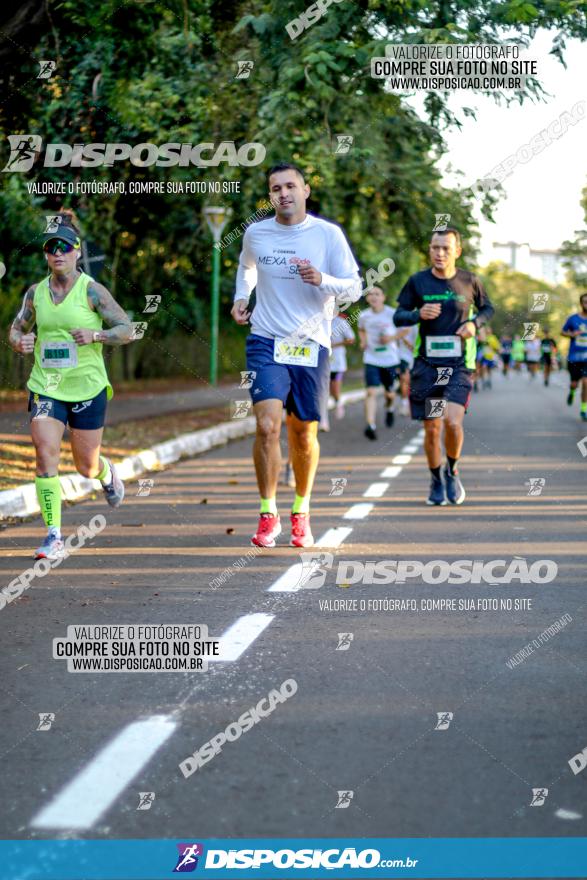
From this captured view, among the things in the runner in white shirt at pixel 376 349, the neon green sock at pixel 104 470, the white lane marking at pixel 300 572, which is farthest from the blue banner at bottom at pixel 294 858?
the runner in white shirt at pixel 376 349

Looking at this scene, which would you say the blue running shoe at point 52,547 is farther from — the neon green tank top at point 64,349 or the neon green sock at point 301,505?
the neon green sock at point 301,505

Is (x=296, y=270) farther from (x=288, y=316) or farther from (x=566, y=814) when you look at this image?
(x=566, y=814)

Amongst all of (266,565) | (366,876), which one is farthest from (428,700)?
(266,565)

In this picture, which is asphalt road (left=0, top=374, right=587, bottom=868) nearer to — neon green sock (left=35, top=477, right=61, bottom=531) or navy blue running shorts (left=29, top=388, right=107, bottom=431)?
neon green sock (left=35, top=477, right=61, bottom=531)

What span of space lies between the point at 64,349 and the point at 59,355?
0.15ft

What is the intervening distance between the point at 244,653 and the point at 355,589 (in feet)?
5.26

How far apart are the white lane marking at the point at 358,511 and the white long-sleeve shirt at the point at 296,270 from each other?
211cm

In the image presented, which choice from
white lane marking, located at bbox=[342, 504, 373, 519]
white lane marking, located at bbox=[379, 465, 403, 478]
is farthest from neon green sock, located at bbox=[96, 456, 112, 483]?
white lane marking, located at bbox=[379, 465, 403, 478]

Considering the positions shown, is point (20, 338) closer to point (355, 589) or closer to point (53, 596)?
point (53, 596)

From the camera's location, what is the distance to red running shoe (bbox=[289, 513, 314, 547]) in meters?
8.59

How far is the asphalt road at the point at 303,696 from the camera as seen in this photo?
12.4 feet

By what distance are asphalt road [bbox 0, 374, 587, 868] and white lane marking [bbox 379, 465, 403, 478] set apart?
3.85 m

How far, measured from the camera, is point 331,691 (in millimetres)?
5066

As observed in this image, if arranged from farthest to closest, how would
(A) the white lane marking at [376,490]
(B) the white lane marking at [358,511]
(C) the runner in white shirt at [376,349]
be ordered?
(C) the runner in white shirt at [376,349]
(A) the white lane marking at [376,490]
(B) the white lane marking at [358,511]
